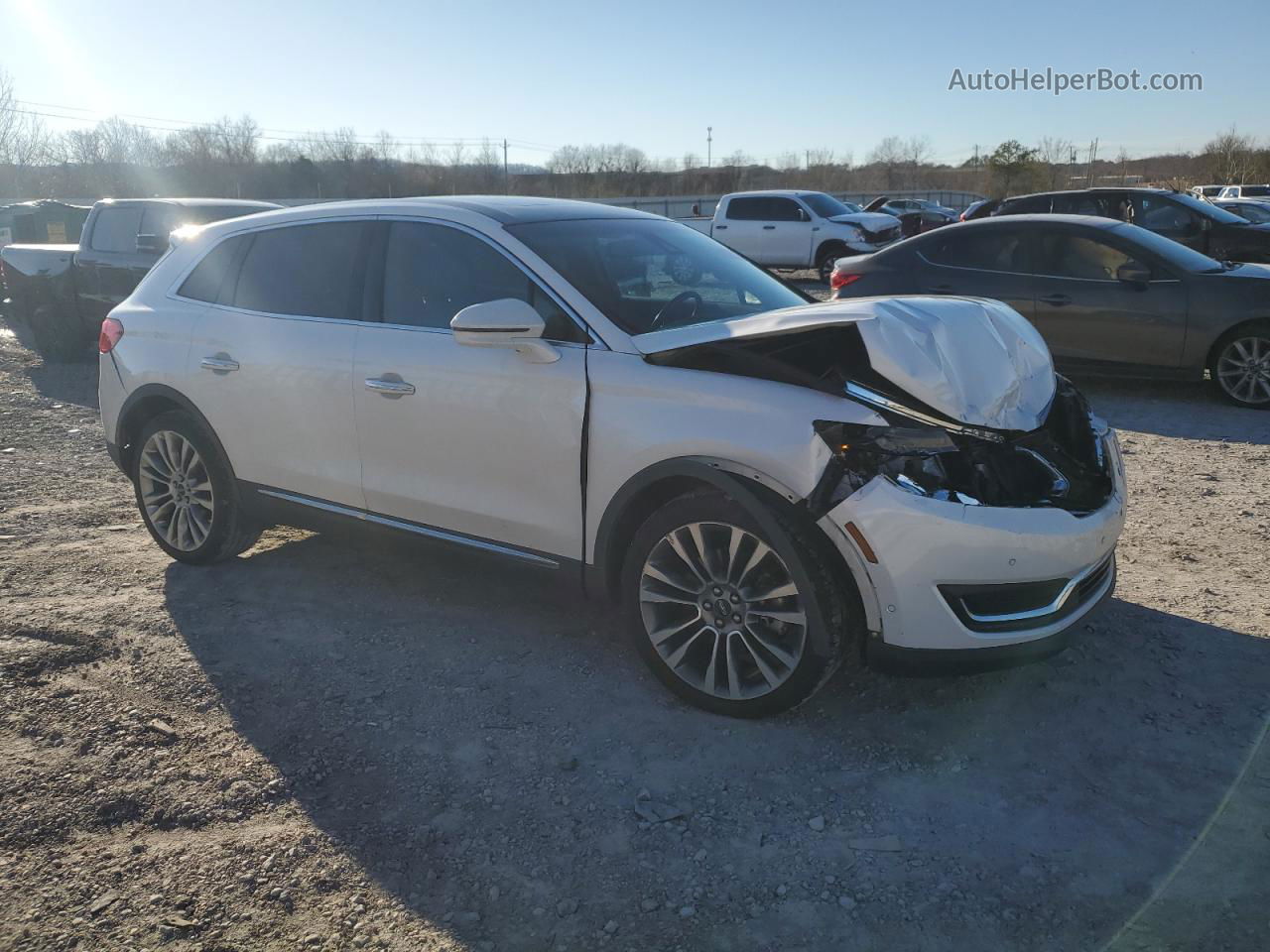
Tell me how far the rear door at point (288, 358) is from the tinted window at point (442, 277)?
214 mm

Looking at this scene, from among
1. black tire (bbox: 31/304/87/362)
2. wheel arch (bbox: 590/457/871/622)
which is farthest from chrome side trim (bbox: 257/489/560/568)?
black tire (bbox: 31/304/87/362)

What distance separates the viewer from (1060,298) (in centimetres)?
909

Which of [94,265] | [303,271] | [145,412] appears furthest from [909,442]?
[94,265]

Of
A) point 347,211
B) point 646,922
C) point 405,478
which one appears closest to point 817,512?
point 646,922

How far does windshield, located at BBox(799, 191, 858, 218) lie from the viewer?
21000 millimetres

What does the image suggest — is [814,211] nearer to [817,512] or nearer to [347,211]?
[347,211]

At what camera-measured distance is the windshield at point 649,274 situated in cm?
418

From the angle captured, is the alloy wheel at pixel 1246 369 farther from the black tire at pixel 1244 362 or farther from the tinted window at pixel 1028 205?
the tinted window at pixel 1028 205

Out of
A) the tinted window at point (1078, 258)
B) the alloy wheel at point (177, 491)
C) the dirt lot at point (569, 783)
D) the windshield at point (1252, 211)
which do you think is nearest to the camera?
the dirt lot at point (569, 783)

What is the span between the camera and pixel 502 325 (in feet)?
12.6

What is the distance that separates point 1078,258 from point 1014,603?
672 cm

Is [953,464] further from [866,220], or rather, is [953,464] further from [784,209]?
[784,209]

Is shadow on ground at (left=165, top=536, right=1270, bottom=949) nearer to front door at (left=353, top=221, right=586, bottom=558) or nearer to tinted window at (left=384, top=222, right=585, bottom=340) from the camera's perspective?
front door at (left=353, top=221, right=586, bottom=558)

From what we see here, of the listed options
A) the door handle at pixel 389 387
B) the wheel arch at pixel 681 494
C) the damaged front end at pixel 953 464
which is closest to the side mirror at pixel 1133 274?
the damaged front end at pixel 953 464
